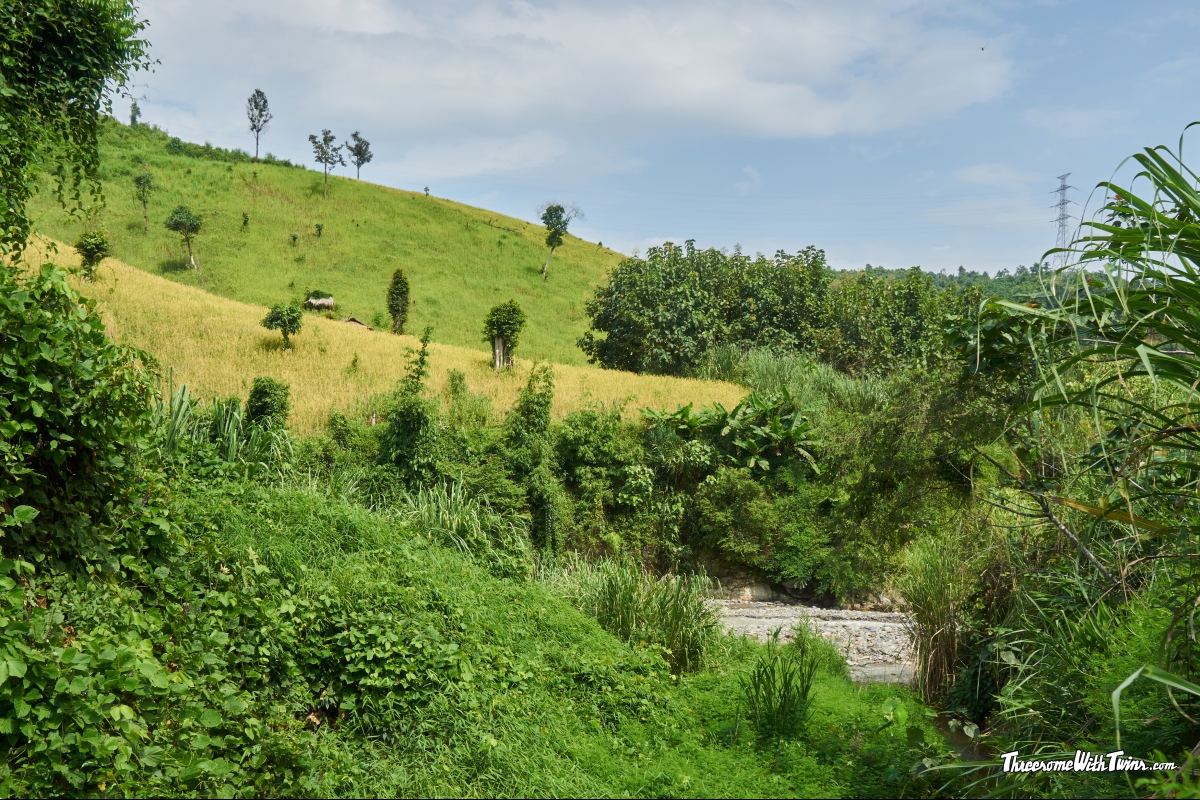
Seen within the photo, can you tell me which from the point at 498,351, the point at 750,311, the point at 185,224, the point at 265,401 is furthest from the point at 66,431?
the point at 185,224

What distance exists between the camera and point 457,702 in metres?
4.57

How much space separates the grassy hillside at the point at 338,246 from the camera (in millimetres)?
36781

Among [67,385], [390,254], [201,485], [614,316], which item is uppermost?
[390,254]

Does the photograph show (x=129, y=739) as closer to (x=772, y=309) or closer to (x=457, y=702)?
(x=457, y=702)

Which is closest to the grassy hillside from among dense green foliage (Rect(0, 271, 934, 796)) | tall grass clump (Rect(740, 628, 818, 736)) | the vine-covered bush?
the vine-covered bush

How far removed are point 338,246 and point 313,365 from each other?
3131 cm

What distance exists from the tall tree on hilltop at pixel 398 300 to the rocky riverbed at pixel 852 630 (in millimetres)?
24174

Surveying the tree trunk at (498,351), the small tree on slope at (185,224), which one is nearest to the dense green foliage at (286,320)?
the tree trunk at (498,351)

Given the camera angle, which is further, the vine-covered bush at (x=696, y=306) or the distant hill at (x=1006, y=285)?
the vine-covered bush at (x=696, y=306)

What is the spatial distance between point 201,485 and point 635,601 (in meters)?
4.25

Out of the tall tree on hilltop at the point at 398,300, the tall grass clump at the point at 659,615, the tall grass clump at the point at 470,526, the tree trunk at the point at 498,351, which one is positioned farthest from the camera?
the tall tree on hilltop at the point at 398,300

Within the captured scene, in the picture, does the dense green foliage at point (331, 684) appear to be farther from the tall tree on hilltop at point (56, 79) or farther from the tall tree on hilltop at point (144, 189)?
the tall tree on hilltop at point (144, 189)

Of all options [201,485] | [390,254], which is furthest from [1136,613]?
[390,254]

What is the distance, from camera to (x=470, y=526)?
8.73 meters
